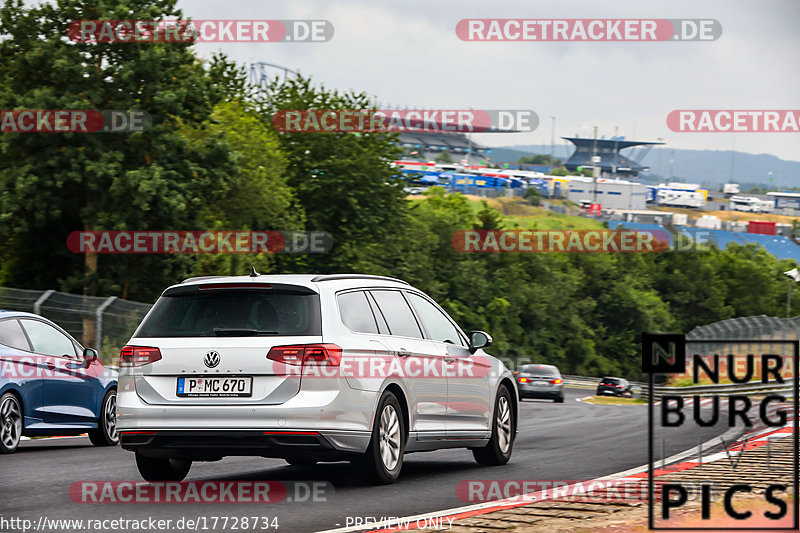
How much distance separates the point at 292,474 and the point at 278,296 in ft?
7.25

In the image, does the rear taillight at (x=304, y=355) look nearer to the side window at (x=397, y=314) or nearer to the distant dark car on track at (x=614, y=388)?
the side window at (x=397, y=314)

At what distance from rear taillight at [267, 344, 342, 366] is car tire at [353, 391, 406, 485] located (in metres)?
0.75

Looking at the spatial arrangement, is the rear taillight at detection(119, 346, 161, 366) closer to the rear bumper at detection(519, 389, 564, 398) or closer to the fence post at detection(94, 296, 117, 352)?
the fence post at detection(94, 296, 117, 352)

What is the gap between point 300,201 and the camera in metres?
63.9

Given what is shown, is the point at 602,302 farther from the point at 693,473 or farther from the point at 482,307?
the point at 693,473

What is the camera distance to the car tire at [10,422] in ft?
43.1

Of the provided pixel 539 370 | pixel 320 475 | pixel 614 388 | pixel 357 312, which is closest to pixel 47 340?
pixel 320 475

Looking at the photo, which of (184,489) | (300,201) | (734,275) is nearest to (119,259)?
(300,201)

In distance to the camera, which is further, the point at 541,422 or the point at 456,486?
the point at 541,422

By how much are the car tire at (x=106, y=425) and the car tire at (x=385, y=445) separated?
19.6 ft

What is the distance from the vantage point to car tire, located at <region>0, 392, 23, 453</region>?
13.1m

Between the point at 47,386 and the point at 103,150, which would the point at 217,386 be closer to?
the point at 47,386

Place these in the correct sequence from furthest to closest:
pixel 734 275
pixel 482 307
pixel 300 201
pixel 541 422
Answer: pixel 734 275
pixel 482 307
pixel 300 201
pixel 541 422
